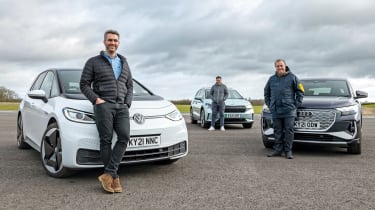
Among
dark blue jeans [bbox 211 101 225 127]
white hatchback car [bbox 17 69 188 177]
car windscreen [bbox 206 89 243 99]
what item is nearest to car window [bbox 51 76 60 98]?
white hatchback car [bbox 17 69 188 177]

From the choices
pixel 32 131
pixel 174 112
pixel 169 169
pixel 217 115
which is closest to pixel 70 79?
pixel 32 131

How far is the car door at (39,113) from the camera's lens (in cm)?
486

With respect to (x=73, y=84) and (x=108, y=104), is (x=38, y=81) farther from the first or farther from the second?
(x=108, y=104)

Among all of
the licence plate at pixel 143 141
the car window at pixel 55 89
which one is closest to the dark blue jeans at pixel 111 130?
the licence plate at pixel 143 141

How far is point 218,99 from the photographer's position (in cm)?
1127

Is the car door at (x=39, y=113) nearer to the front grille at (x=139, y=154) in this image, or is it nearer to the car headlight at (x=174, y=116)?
the front grille at (x=139, y=154)

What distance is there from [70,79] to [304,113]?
407 centimetres

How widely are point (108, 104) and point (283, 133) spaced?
3.70 meters

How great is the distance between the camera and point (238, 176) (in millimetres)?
4656

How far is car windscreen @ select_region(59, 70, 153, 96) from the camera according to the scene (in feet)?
15.9

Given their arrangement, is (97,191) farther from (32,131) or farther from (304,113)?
(304,113)

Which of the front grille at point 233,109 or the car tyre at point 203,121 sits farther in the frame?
the car tyre at point 203,121

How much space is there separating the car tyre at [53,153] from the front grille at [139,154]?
1.12 feet

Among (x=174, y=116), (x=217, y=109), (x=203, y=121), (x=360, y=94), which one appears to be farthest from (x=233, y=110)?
(x=174, y=116)
